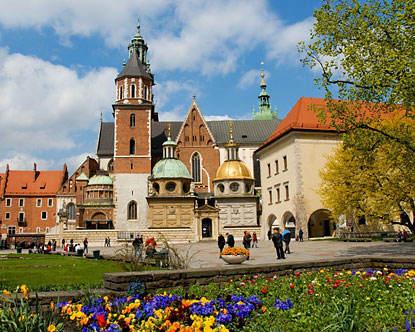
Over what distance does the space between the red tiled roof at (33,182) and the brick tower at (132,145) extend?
85.6 ft

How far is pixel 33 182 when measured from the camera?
75.4m

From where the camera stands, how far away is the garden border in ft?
25.6

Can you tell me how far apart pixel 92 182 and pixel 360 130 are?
45.4 meters

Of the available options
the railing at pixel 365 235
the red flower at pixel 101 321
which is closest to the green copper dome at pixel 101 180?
the railing at pixel 365 235

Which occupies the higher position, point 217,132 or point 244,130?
point 244,130

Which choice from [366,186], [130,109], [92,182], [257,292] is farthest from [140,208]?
[257,292]

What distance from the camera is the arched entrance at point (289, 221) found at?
38866 millimetres

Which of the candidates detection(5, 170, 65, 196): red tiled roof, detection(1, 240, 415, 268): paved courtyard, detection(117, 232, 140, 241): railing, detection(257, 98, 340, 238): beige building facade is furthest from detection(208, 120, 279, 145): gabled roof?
detection(1, 240, 415, 268): paved courtyard

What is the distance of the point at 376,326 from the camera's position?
4.94 meters

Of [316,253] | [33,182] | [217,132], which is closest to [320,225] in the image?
[316,253]

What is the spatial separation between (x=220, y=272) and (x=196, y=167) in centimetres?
5092

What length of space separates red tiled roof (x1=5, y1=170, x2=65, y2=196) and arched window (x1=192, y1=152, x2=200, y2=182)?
28.8m

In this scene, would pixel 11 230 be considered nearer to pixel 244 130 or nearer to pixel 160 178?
pixel 160 178

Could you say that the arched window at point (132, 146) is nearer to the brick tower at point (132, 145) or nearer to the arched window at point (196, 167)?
the brick tower at point (132, 145)
